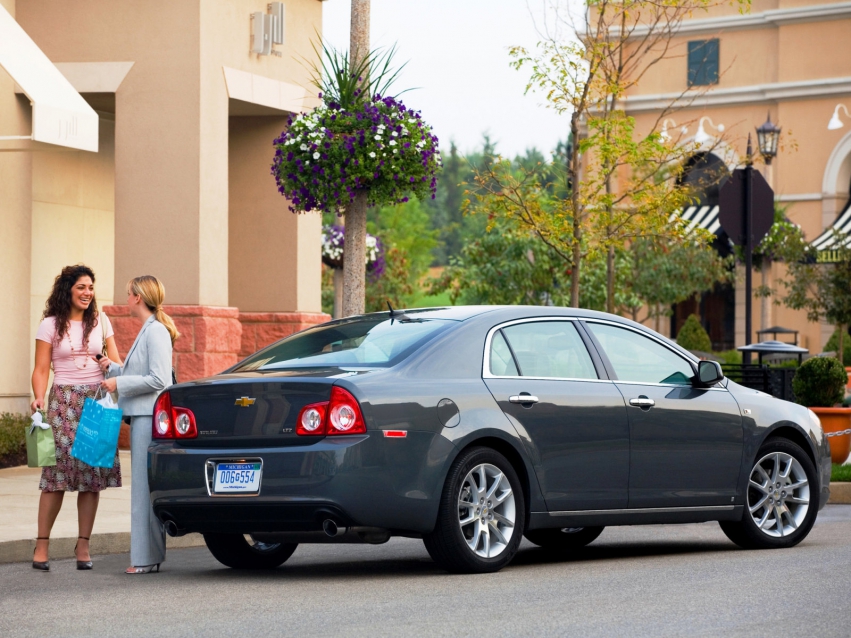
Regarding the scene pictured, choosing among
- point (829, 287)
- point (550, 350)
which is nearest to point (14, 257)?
point (550, 350)

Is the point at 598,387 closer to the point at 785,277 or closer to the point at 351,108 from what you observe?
the point at 351,108

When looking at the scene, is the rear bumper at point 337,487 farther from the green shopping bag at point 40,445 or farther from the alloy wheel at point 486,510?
the green shopping bag at point 40,445

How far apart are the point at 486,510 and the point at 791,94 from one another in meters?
39.4

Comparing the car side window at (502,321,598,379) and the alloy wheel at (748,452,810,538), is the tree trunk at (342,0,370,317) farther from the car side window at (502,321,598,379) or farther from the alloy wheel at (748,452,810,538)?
the alloy wheel at (748,452,810,538)

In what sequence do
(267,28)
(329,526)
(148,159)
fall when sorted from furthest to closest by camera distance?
(267,28), (148,159), (329,526)

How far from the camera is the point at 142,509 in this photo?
28.8 feet

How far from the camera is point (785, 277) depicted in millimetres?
Answer: 44188

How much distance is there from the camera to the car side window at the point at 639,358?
30.5 ft

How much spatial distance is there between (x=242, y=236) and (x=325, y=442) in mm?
11053

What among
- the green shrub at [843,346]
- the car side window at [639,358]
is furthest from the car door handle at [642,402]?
the green shrub at [843,346]

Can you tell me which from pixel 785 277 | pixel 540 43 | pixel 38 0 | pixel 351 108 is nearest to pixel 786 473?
pixel 351 108

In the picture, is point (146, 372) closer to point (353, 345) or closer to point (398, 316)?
A: point (353, 345)

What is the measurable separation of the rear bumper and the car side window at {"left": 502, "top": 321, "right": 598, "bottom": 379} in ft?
3.47

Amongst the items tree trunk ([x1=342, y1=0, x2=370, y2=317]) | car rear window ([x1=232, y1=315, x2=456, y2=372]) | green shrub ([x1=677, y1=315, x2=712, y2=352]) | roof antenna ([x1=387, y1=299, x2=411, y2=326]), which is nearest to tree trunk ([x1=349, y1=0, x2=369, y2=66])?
tree trunk ([x1=342, y1=0, x2=370, y2=317])
